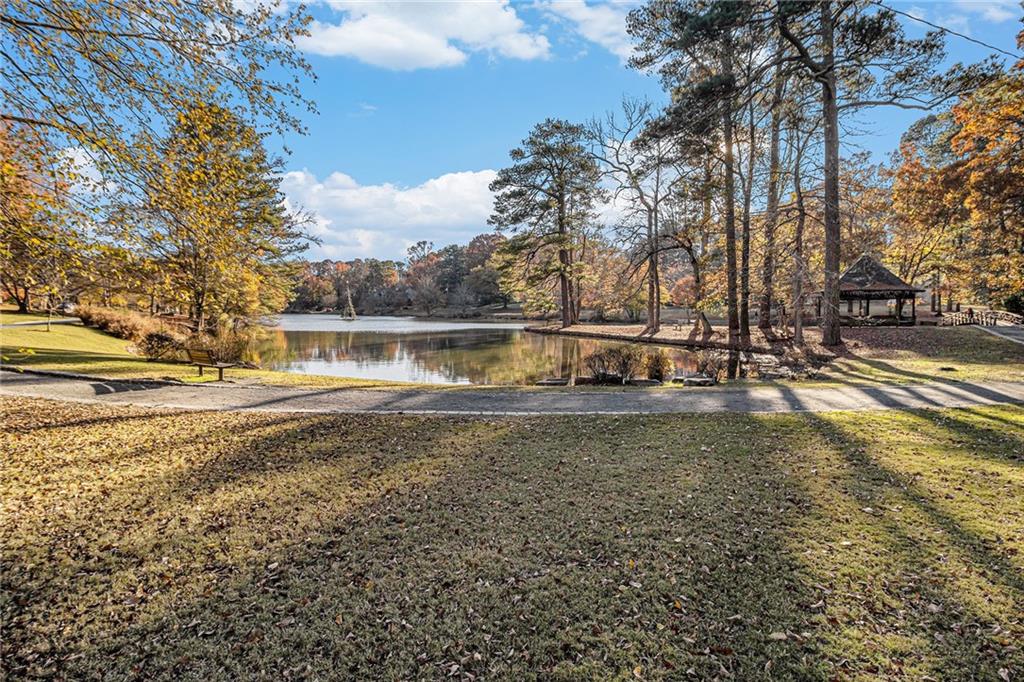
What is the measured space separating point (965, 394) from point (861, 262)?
19684 millimetres

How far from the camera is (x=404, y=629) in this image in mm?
3049

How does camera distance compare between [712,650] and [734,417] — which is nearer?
[712,650]

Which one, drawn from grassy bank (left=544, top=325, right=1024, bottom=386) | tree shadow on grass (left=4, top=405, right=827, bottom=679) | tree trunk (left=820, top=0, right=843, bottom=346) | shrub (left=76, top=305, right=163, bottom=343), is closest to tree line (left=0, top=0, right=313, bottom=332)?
tree shadow on grass (left=4, top=405, right=827, bottom=679)

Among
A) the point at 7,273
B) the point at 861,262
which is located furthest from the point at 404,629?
the point at 861,262

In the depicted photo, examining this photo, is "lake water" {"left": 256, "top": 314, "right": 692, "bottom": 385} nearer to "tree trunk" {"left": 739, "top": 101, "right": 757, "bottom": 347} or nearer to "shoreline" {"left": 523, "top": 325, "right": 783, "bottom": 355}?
"shoreline" {"left": 523, "top": 325, "right": 783, "bottom": 355}

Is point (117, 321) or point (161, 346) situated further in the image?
point (117, 321)

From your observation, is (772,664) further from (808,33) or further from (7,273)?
(808,33)

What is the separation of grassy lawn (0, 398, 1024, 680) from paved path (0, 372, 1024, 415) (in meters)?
1.97

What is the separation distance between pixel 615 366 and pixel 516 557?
9.43m

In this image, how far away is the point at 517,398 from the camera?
378 inches

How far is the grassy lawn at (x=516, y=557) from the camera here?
2824 millimetres

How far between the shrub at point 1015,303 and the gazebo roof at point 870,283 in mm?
4309

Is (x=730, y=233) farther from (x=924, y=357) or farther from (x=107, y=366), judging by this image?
(x=107, y=366)

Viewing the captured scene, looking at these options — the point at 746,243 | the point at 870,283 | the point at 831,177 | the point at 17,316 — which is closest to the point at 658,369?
the point at 831,177
